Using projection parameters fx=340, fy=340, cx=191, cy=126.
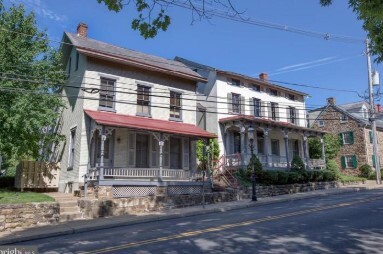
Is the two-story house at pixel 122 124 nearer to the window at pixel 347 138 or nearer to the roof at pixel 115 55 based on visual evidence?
the roof at pixel 115 55

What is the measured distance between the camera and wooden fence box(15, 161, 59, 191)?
18.4m

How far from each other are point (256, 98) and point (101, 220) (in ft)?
63.9

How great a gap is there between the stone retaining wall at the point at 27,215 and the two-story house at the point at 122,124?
338 centimetres

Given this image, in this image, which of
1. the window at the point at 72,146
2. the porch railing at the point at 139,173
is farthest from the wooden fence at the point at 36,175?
the porch railing at the point at 139,173

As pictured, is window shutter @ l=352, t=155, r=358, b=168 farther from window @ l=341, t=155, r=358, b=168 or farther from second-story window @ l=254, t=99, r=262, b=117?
second-story window @ l=254, t=99, r=262, b=117

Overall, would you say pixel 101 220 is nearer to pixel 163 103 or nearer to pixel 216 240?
pixel 216 240

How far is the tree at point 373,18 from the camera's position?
19.4 ft

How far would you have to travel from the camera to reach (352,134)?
38.7 meters

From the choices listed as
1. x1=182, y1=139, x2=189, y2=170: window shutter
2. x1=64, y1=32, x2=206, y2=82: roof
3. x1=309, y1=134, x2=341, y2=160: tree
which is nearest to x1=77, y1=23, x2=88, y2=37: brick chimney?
x1=64, y1=32, x2=206, y2=82: roof

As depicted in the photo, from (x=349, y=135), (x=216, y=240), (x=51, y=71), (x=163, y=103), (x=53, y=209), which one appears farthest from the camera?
(x=349, y=135)

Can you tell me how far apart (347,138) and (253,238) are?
3481 centimetres

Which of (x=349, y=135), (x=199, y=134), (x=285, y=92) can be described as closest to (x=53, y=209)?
(x=199, y=134)

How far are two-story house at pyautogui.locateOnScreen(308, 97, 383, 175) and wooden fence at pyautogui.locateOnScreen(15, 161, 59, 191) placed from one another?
26821 millimetres

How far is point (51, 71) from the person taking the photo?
20172 millimetres
